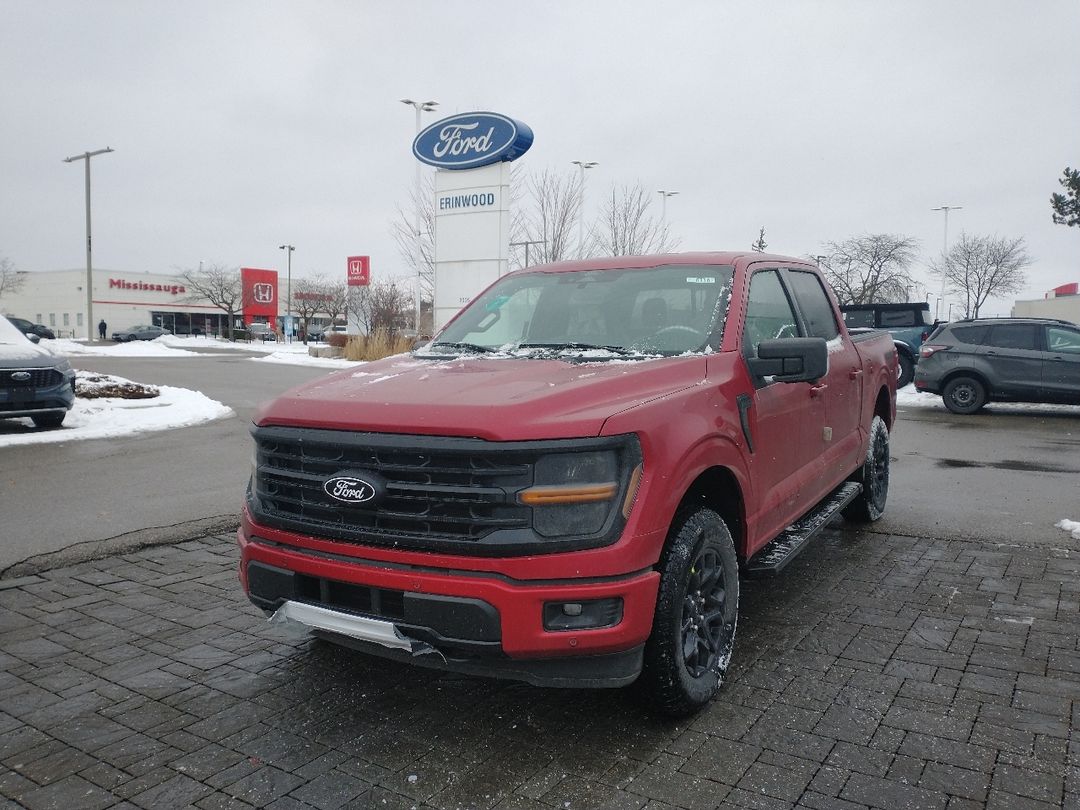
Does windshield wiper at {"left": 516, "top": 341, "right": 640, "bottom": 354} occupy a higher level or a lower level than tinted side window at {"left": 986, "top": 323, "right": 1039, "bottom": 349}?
lower

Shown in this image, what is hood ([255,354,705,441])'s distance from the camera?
9.25ft

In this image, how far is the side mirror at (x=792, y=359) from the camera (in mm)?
3641

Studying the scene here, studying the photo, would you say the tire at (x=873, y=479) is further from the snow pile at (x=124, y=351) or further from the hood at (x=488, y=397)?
the snow pile at (x=124, y=351)

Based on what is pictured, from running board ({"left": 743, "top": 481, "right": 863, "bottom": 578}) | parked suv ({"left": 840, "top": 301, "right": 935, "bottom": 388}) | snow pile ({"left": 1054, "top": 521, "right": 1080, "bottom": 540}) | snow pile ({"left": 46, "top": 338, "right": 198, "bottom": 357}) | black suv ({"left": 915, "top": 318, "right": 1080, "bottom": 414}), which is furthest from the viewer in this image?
snow pile ({"left": 46, "top": 338, "right": 198, "bottom": 357})

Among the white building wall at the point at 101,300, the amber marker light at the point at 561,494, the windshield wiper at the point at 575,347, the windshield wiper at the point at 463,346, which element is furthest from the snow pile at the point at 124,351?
the white building wall at the point at 101,300

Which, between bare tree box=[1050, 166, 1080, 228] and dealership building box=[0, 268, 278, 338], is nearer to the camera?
bare tree box=[1050, 166, 1080, 228]

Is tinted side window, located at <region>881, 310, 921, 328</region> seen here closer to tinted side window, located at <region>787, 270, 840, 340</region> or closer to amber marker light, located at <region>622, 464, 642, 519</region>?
tinted side window, located at <region>787, 270, 840, 340</region>

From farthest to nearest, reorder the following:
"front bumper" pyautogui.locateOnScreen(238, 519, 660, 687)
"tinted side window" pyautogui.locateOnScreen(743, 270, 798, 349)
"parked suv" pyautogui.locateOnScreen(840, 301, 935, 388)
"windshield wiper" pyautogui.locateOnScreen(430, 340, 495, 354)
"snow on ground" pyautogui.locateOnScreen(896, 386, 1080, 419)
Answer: "parked suv" pyautogui.locateOnScreen(840, 301, 935, 388)
"snow on ground" pyautogui.locateOnScreen(896, 386, 1080, 419)
"windshield wiper" pyautogui.locateOnScreen(430, 340, 495, 354)
"tinted side window" pyautogui.locateOnScreen(743, 270, 798, 349)
"front bumper" pyautogui.locateOnScreen(238, 519, 660, 687)

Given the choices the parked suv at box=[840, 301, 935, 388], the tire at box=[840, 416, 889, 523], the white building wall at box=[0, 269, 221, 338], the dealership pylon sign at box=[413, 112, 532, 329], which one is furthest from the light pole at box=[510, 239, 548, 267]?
the white building wall at box=[0, 269, 221, 338]

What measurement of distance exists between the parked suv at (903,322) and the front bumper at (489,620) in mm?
16807

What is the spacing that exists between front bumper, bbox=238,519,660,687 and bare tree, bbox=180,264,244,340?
73.3m

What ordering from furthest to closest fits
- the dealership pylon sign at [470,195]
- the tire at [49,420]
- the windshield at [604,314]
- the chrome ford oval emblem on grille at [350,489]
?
the dealership pylon sign at [470,195], the tire at [49,420], the windshield at [604,314], the chrome ford oval emblem on grille at [350,489]

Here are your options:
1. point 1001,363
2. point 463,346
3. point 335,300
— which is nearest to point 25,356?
point 463,346

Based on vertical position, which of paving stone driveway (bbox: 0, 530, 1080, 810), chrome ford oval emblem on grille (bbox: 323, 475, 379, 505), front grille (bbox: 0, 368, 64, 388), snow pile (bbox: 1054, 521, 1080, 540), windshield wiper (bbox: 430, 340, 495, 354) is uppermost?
windshield wiper (bbox: 430, 340, 495, 354)
